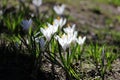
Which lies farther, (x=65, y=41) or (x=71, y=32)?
(x=71, y=32)

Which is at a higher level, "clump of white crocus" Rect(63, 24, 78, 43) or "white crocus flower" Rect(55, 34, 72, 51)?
"clump of white crocus" Rect(63, 24, 78, 43)

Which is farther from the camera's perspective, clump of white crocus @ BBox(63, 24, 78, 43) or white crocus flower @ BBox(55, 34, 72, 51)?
clump of white crocus @ BBox(63, 24, 78, 43)

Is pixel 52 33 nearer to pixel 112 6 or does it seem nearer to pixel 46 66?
pixel 46 66

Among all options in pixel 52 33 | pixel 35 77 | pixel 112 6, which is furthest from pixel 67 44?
pixel 112 6

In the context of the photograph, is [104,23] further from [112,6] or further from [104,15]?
[112,6]

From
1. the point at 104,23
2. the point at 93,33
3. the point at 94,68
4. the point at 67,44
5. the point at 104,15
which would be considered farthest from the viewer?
the point at 104,15

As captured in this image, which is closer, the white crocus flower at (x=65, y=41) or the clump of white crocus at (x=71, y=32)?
the white crocus flower at (x=65, y=41)

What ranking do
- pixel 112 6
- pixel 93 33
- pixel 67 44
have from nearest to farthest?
pixel 67 44
pixel 93 33
pixel 112 6

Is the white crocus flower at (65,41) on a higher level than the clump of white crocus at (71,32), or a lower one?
lower

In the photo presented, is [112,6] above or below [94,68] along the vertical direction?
above

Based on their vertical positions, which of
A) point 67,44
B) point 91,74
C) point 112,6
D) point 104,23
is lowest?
point 91,74

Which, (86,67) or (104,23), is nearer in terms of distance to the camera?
(86,67)
